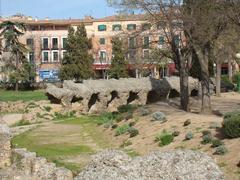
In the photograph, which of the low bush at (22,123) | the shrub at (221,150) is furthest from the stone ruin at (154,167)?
the low bush at (22,123)

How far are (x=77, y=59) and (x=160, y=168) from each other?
72.7 meters

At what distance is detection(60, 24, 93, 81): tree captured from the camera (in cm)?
8056

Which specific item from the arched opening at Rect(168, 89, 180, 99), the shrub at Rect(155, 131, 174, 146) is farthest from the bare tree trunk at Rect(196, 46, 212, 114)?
the arched opening at Rect(168, 89, 180, 99)

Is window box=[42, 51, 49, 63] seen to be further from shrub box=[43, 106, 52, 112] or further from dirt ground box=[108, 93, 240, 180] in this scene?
dirt ground box=[108, 93, 240, 180]

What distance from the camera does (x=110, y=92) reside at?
1743 inches

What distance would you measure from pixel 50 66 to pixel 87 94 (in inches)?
2569

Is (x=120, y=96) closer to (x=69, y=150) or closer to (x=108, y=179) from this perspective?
(x=69, y=150)

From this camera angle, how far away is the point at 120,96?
148 feet

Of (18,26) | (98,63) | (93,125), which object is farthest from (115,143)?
(98,63)

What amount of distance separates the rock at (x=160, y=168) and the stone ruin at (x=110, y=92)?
107ft

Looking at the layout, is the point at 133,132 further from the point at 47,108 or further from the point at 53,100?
the point at 53,100

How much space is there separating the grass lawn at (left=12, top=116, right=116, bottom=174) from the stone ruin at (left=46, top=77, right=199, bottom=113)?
5.60 metres

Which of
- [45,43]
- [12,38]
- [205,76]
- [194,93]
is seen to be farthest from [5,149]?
[45,43]

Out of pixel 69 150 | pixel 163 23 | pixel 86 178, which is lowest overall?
pixel 69 150
